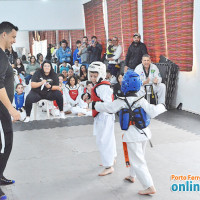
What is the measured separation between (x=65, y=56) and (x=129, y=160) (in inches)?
343

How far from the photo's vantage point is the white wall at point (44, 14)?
1172 cm

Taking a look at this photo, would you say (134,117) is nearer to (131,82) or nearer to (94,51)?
(131,82)

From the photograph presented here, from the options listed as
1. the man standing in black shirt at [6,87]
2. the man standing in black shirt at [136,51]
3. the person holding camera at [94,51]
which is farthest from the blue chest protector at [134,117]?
the person holding camera at [94,51]

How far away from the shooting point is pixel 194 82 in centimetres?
697

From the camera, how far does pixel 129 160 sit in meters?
3.07

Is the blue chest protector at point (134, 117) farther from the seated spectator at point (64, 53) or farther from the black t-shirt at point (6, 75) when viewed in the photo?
the seated spectator at point (64, 53)

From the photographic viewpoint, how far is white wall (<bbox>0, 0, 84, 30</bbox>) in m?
11.7

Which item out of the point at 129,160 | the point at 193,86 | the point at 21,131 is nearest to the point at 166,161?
the point at 129,160

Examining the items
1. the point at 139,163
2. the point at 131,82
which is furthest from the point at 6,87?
the point at 139,163

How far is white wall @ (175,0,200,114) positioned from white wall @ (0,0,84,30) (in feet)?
21.0

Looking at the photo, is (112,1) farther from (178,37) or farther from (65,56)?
(178,37)

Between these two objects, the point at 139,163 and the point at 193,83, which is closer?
the point at 139,163

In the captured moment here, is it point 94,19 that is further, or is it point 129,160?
point 94,19

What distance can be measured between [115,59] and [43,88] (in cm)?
330
